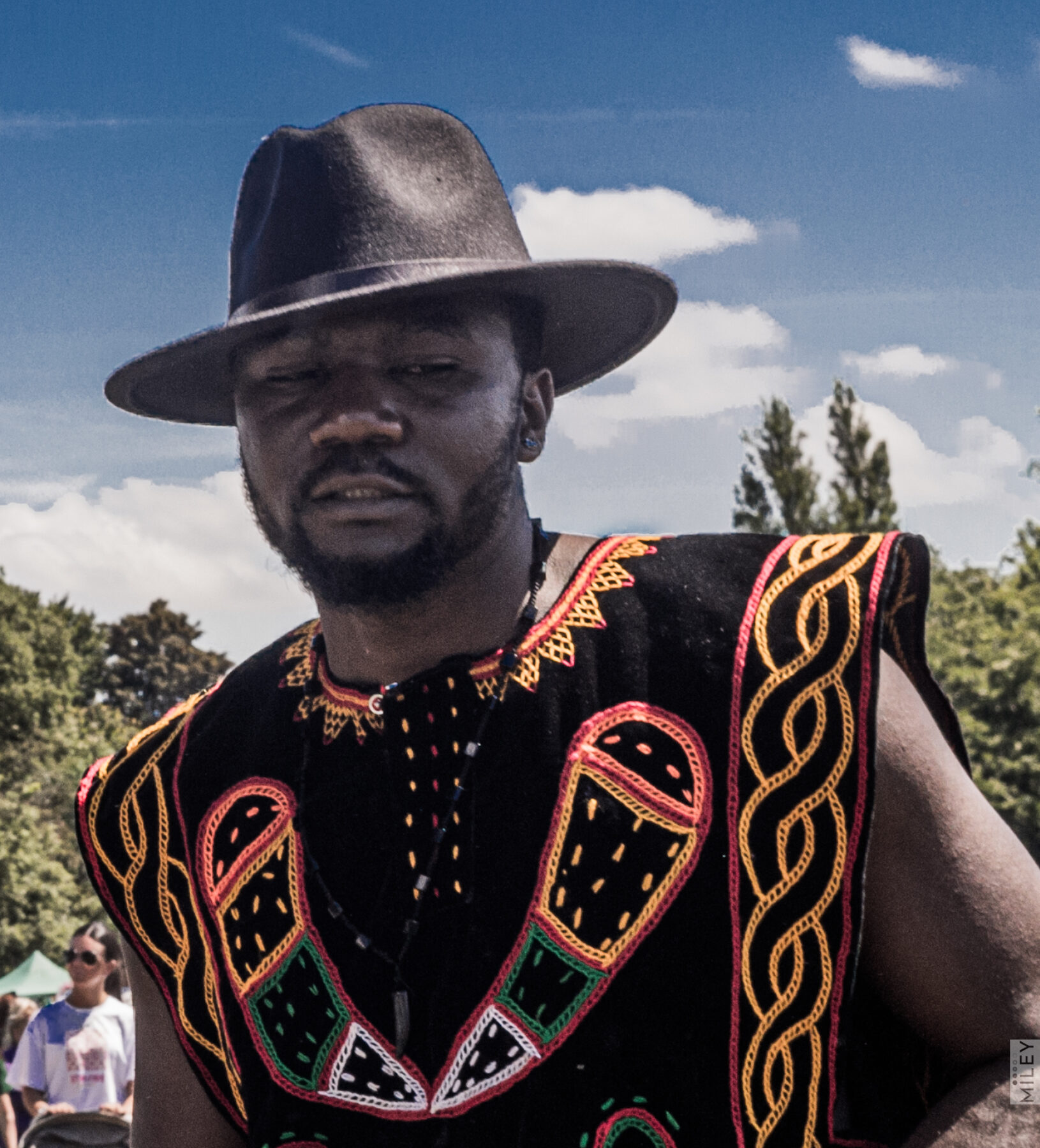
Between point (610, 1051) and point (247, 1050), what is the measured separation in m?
0.74

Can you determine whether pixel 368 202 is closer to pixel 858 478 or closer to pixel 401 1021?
pixel 401 1021

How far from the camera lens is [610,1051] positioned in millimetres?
2350

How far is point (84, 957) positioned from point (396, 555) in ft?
21.4

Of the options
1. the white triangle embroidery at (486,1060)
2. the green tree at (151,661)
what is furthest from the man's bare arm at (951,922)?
the green tree at (151,661)

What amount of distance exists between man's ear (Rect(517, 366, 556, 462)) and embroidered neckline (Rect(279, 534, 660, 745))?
0.82 feet

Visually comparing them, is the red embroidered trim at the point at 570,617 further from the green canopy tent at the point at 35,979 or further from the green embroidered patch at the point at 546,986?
the green canopy tent at the point at 35,979

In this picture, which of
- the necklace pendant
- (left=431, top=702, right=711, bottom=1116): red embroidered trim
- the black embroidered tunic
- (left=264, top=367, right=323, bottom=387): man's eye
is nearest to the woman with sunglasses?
the black embroidered tunic

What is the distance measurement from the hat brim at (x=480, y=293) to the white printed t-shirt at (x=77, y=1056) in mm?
5946

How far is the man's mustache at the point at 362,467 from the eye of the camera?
2387 mm

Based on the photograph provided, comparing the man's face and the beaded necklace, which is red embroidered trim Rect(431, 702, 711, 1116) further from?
the man's face

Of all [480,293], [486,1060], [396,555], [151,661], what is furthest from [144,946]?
[151,661]

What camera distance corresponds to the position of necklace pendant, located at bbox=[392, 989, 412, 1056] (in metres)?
2.45

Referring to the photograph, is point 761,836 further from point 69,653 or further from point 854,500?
point 854,500

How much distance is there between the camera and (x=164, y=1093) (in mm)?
2846
